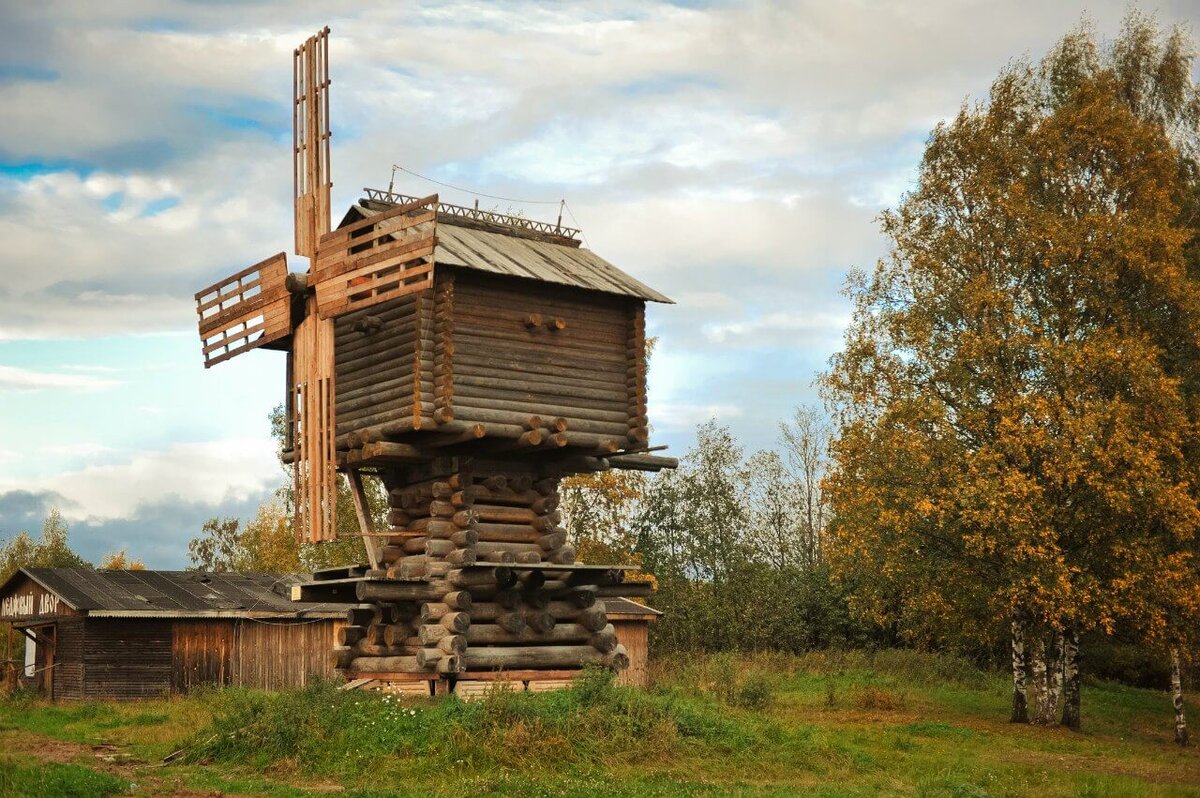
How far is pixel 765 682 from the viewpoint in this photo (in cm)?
2638

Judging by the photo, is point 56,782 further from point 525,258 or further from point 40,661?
point 40,661

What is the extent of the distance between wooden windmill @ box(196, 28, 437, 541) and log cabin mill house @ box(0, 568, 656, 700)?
1226 centimetres

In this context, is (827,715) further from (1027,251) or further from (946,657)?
(946,657)

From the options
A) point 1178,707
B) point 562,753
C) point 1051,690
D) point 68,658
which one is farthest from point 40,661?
point 1178,707

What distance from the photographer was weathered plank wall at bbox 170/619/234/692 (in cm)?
3659

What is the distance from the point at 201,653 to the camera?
122ft

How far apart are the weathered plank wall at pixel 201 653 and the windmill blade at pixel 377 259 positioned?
50.6 feet

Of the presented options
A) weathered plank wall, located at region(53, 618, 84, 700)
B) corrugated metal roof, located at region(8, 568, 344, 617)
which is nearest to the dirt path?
weathered plank wall, located at region(53, 618, 84, 700)

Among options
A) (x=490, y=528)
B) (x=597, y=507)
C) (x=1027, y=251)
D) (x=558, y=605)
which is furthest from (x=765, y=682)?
(x=597, y=507)

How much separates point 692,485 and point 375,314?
95.4 ft

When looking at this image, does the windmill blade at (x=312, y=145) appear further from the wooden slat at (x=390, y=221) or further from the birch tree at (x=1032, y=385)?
the birch tree at (x=1032, y=385)

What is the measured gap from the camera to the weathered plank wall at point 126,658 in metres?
35.8

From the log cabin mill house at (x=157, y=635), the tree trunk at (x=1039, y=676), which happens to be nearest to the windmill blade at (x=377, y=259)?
the log cabin mill house at (x=157, y=635)

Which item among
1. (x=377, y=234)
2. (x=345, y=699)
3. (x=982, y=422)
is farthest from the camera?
(x=982, y=422)
